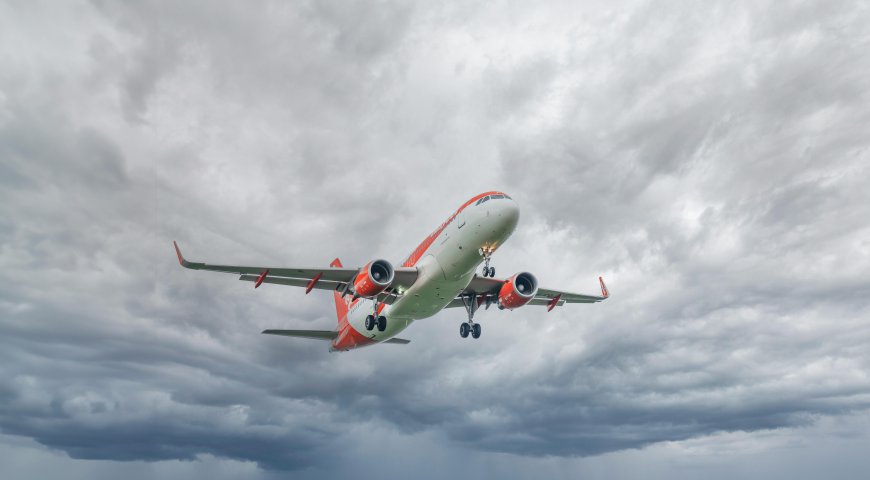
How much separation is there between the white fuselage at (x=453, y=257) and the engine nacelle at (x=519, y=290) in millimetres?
6116

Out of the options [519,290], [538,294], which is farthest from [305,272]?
[538,294]

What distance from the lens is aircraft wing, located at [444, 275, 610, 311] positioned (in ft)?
162

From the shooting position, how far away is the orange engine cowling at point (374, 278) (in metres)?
40.7

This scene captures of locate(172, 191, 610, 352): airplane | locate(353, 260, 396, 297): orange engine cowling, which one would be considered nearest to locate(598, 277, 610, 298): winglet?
locate(172, 191, 610, 352): airplane

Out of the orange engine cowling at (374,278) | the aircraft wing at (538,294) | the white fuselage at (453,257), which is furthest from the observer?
the aircraft wing at (538,294)

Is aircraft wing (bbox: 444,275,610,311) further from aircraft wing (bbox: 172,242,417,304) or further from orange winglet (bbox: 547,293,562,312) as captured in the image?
aircraft wing (bbox: 172,242,417,304)

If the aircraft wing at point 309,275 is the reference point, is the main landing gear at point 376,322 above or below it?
below

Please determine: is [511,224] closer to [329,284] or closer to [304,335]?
[329,284]

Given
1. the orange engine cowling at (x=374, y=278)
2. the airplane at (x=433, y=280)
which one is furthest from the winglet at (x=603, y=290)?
the orange engine cowling at (x=374, y=278)

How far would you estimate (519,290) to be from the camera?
46.9m

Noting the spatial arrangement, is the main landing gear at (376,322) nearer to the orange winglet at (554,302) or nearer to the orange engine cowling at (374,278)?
the orange engine cowling at (374,278)

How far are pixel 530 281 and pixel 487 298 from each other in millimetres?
5457

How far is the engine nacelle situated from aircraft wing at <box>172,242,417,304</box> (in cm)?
900

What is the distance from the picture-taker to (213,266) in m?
43.2
